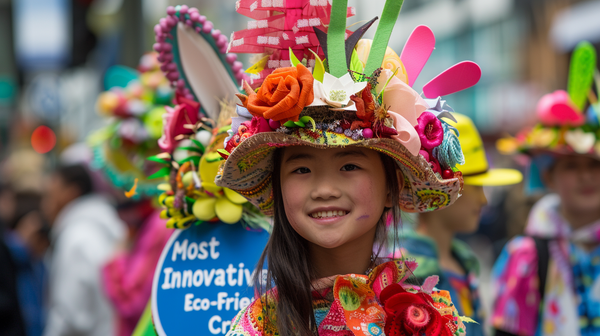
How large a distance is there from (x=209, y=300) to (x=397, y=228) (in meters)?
0.83

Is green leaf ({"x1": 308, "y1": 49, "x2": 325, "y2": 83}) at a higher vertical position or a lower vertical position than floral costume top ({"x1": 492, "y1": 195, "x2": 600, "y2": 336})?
higher

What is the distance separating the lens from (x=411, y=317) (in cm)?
176

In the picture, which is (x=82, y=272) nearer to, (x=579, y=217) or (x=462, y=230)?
(x=462, y=230)

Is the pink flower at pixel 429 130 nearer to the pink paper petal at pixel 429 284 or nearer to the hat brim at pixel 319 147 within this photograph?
the hat brim at pixel 319 147

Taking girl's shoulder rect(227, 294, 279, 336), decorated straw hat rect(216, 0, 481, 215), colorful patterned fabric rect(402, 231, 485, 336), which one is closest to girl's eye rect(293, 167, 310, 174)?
decorated straw hat rect(216, 0, 481, 215)

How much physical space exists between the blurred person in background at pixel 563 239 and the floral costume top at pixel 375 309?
2170 millimetres

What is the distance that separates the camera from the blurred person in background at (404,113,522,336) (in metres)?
3.41

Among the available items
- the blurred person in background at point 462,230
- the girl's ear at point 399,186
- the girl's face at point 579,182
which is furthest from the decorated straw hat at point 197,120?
the girl's face at point 579,182

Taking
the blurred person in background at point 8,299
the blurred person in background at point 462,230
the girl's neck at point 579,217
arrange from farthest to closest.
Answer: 1. the blurred person in background at point 8,299
2. the girl's neck at point 579,217
3. the blurred person in background at point 462,230

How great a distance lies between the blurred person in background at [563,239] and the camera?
3676 mm

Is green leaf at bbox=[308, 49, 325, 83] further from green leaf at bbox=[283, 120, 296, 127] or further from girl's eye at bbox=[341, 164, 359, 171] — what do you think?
girl's eye at bbox=[341, 164, 359, 171]

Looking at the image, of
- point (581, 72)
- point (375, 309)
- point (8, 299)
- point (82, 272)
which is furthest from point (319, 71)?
point (82, 272)

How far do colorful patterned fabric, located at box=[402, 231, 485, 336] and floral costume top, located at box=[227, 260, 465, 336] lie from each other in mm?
1257

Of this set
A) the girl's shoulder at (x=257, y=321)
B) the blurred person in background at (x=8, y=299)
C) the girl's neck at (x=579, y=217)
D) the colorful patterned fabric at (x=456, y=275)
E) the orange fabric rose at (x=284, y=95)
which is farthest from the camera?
the blurred person in background at (x=8, y=299)
